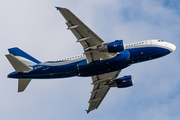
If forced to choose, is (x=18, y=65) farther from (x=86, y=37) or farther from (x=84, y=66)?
(x=86, y=37)

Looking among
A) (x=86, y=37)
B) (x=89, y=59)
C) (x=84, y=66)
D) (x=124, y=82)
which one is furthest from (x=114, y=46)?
(x=124, y=82)

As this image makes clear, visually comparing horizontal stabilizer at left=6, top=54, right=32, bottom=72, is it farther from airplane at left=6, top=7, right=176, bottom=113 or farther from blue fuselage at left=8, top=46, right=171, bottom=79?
blue fuselage at left=8, top=46, right=171, bottom=79

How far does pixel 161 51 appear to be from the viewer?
56.4 m

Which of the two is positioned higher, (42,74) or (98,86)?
(42,74)

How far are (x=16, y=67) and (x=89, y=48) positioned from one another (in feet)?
45.9

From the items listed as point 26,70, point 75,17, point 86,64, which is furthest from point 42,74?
point 75,17

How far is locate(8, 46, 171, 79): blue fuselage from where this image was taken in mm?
53938

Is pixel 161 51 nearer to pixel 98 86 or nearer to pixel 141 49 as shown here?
pixel 141 49

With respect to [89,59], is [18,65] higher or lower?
higher

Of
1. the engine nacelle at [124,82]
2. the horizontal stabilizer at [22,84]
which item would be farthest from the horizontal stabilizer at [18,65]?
the engine nacelle at [124,82]

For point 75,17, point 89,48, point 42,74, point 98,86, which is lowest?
point 98,86

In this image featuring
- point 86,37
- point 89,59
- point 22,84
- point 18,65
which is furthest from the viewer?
point 22,84

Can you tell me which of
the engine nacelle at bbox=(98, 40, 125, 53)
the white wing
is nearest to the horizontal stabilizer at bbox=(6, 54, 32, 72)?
the white wing

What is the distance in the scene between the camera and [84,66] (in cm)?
5409
